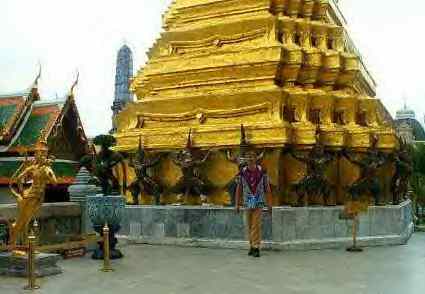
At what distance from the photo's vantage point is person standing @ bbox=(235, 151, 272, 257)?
431 inches

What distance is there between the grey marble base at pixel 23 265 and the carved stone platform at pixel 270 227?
392 centimetres

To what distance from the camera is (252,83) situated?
47.8 feet

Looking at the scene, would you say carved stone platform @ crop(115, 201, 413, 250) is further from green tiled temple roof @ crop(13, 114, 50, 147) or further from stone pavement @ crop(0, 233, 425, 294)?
green tiled temple roof @ crop(13, 114, 50, 147)

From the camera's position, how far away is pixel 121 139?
50.9ft

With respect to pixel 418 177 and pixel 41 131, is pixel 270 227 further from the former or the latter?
pixel 41 131

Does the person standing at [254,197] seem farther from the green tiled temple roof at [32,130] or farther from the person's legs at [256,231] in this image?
the green tiled temple roof at [32,130]

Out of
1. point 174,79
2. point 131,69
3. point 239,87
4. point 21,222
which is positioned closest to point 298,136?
point 239,87

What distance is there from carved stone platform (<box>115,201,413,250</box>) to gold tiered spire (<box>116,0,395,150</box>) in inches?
72.1

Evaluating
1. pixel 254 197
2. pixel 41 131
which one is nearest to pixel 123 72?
pixel 41 131

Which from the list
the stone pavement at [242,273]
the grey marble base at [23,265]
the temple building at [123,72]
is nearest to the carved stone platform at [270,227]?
the stone pavement at [242,273]

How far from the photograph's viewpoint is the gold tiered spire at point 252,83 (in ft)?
45.6

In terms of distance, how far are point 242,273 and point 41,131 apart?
15517mm

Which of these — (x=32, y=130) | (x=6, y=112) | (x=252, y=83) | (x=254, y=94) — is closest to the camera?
(x=254, y=94)

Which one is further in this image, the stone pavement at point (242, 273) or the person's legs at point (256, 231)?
the person's legs at point (256, 231)
